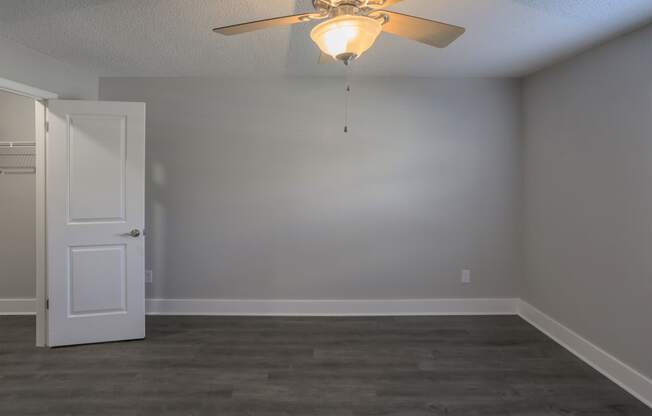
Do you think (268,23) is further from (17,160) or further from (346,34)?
(17,160)

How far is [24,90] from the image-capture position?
2.75 meters

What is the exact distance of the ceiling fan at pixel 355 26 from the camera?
1391 millimetres

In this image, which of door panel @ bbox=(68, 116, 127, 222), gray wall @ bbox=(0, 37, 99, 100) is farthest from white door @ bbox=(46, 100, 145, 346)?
gray wall @ bbox=(0, 37, 99, 100)

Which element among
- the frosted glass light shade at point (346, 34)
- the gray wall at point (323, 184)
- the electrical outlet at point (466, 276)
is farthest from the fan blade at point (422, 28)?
the electrical outlet at point (466, 276)

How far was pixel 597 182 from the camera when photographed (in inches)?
104

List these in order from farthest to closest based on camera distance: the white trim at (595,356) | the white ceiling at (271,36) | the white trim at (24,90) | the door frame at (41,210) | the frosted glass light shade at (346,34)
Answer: the door frame at (41,210)
the white trim at (24,90)
the white trim at (595,356)
the white ceiling at (271,36)
the frosted glass light shade at (346,34)

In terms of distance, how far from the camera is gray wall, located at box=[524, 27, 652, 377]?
2305mm

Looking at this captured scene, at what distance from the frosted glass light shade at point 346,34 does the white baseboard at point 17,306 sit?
390cm

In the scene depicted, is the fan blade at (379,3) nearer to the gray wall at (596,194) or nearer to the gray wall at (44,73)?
the gray wall at (596,194)

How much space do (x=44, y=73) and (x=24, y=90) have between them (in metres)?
0.25

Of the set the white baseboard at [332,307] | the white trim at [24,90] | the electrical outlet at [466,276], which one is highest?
the white trim at [24,90]

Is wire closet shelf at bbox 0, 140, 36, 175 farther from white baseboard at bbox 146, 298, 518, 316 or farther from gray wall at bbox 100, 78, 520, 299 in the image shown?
white baseboard at bbox 146, 298, 518, 316

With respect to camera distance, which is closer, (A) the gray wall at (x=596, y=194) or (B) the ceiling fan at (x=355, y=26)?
(B) the ceiling fan at (x=355, y=26)

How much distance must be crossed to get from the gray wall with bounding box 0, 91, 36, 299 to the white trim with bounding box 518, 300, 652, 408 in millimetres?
4760
